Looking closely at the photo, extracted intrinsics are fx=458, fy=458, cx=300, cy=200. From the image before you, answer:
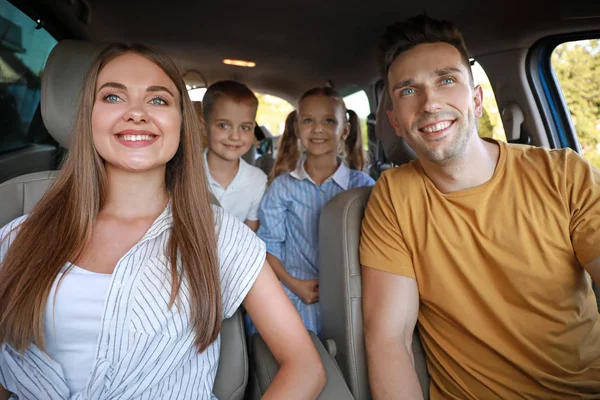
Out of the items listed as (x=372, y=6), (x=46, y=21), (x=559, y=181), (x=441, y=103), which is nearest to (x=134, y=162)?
(x=441, y=103)

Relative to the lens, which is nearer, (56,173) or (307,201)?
(56,173)

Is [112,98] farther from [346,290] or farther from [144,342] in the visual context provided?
[346,290]

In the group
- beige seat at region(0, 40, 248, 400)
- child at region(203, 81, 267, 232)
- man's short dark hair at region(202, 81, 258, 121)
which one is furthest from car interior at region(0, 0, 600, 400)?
child at region(203, 81, 267, 232)

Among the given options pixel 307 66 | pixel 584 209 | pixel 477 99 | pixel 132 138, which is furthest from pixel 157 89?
pixel 307 66

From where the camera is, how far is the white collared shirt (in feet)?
8.00

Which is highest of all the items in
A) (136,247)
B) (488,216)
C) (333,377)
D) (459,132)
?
(459,132)

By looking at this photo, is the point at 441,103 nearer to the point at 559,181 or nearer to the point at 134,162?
the point at 559,181

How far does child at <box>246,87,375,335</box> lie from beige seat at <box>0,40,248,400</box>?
0.79 m

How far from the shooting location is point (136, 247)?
4.26ft

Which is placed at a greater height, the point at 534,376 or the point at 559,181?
the point at 559,181

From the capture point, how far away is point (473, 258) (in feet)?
4.77

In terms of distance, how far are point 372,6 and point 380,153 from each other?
1.32 meters

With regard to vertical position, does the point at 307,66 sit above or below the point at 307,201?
above

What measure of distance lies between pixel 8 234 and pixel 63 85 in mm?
558
